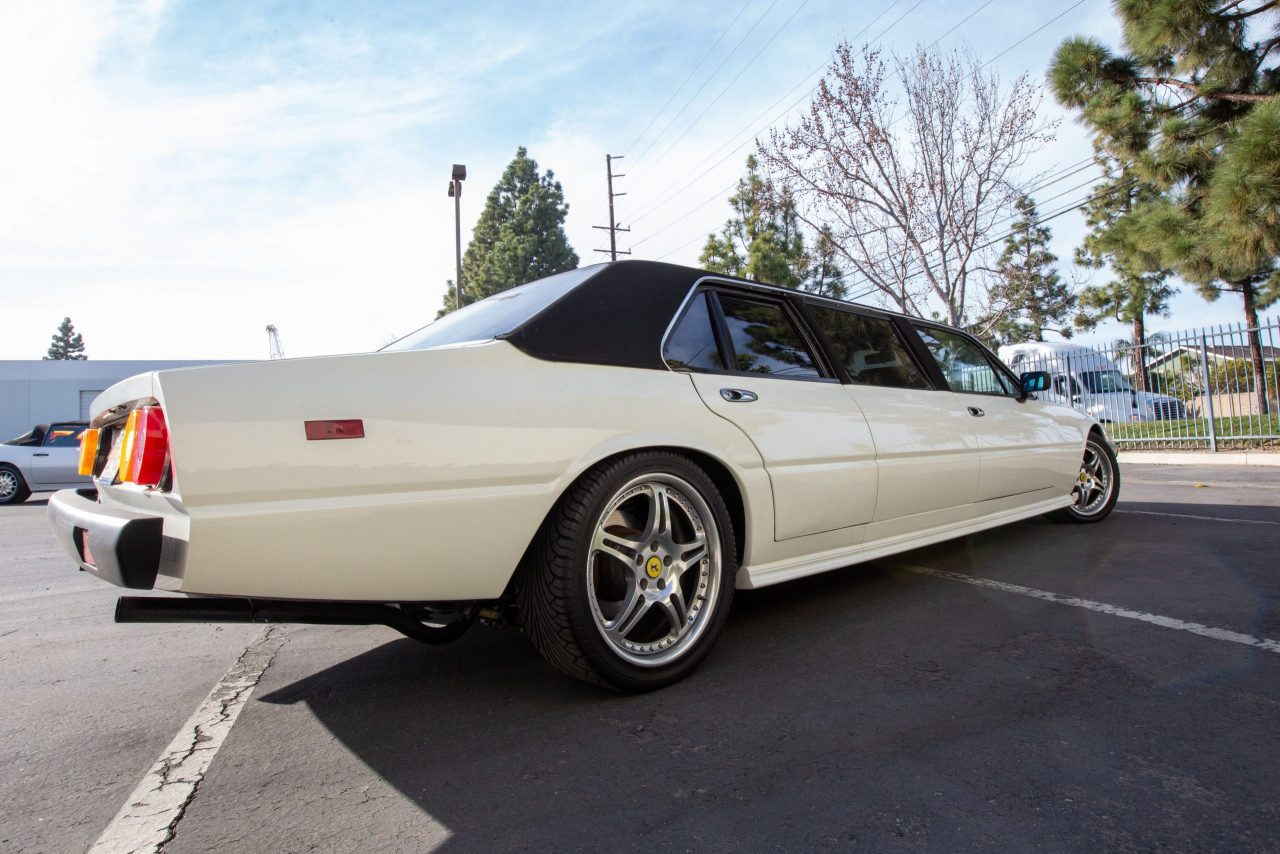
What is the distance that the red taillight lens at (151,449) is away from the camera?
1953 mm

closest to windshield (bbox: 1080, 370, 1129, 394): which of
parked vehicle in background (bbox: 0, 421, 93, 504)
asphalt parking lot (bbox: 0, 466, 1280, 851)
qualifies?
asphalt parking lot (bbox: 0, 466, 1280, 851)

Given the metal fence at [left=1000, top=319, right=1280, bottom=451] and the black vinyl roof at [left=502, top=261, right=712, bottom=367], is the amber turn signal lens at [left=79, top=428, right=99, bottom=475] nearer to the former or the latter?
the black vinyl roof at [left=502, top=261, right=712, bottom=367]

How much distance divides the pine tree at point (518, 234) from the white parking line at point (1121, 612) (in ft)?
103

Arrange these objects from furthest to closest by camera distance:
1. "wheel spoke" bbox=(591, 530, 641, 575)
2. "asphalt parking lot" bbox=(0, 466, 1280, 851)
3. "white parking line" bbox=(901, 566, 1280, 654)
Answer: "white parking line" bbox=(901, 566, 1280, 654) → "wheel spoke" bbox=(591, 530, 641, 575) → "asphalt parking lot" bbox=(0, 466, 1280, 851)

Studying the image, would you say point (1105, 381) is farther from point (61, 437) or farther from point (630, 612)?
point (61, 437)

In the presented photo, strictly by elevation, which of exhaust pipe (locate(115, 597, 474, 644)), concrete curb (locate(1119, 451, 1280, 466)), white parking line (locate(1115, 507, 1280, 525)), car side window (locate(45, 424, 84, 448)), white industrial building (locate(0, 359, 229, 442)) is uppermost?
white industrial building (locate(0, 359, 229, 442))

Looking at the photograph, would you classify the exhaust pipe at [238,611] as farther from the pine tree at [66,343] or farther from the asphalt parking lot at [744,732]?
the pine tree at [66,343]

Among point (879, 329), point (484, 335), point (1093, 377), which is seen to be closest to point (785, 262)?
point (1093, 377)

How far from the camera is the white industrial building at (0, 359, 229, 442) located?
26609 mm

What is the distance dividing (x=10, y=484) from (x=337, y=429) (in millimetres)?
14001

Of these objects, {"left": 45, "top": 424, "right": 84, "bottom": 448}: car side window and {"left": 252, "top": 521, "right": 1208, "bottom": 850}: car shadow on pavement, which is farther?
{"left": 45, "top": 424, "right": 84, "bottom": 448}: car side window

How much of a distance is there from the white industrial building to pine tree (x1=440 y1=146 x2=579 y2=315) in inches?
509

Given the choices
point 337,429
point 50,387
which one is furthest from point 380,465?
point 50,387

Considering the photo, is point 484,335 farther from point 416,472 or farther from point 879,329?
point 879,329
